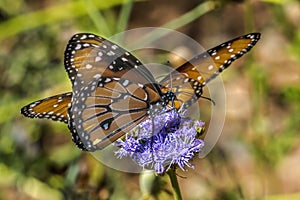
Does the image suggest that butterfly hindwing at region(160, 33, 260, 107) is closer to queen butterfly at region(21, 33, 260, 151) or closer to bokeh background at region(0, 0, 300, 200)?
queen butterfly at region(21, 33, 260, 151)

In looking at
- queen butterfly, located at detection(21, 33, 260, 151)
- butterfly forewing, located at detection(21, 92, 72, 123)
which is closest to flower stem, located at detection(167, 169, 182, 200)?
queen butterfly, located at detection(21, 33, 260, 151)

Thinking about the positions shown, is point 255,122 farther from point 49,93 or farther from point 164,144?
point 164,144

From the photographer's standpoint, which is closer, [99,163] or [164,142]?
[164,142]

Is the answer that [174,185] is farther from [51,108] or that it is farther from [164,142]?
[51,108]

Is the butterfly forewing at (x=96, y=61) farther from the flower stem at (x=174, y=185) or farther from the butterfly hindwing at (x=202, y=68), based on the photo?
the flower stem at (x=174, y=185)

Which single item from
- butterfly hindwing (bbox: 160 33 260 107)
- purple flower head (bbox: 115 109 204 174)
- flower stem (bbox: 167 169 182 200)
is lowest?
flower stem (bbox: 167 169 182 200)

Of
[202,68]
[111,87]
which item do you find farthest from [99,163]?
[202,68]

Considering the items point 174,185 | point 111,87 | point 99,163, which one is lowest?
point 174,185
